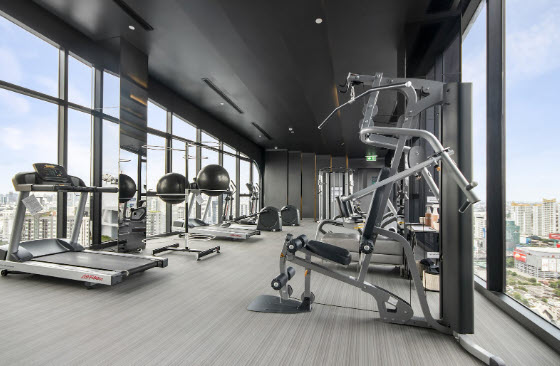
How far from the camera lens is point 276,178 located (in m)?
13.0

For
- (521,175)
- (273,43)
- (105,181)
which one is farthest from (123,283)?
(521,175)

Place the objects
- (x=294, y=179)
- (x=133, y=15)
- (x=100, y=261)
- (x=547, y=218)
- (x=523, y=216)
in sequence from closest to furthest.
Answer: (x=547, y=218) < (x=523, y=216) < (x=100, y=261) < (x=133, y=15) < (x=294, y=179)

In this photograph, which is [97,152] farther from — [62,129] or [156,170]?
[156,170]

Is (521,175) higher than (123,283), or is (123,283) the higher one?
(521,175)

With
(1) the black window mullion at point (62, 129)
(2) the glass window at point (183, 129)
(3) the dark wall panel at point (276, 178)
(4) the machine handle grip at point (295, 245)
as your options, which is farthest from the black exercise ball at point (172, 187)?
(3) the dark wall panel at point (276, 178)

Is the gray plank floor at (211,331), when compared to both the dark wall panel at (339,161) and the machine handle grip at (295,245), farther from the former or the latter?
the dark wall panel at (339,161)

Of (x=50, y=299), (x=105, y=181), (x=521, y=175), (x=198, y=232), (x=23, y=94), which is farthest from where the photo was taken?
(x=198, y=232)

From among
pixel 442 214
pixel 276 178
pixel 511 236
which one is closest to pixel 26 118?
pixel 442 214

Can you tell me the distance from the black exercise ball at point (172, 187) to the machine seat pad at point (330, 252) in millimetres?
2854

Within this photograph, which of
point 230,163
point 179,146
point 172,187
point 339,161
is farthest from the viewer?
point 339,161

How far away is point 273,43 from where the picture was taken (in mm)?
4211

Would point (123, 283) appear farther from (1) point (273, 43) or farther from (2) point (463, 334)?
(1) point (273, 43)

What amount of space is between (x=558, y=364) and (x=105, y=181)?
5.78 metres

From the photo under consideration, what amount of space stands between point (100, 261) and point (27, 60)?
3095mm
